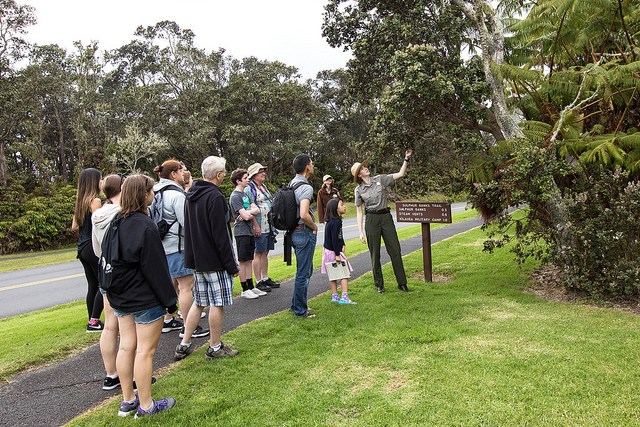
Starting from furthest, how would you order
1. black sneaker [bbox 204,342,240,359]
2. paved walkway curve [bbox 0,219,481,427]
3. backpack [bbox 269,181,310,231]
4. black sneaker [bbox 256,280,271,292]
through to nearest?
black sneaker [bbox 256,280,271,292]
backpack [bbox 269,181,310,231]
black sneaker [bbox 204,342,240,359]
paved walkway curve [bbox 0,219,481,427]

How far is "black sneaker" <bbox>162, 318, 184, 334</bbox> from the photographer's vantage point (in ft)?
18.9

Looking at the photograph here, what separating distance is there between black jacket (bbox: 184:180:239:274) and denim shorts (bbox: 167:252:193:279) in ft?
2.86

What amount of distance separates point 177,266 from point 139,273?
191cm

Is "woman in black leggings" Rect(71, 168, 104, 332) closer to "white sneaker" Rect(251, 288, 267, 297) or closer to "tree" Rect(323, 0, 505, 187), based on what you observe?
"white sneaker" Rect(251, 288, 267, 297)

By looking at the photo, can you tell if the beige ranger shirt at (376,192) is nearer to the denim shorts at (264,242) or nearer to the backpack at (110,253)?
the denim shorts at (264,242)

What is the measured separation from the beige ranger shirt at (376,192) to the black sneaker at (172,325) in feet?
10.5

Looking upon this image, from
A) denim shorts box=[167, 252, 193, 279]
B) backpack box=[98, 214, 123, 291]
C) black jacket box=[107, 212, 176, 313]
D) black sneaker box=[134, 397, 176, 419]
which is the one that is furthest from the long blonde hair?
black sneaker box=[134, 397, 176, 419]

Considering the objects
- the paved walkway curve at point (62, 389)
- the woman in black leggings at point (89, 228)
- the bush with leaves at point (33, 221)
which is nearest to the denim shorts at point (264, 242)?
the paved walkway curve at point (62, 389)

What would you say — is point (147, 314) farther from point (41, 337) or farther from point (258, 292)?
point (258, 292)

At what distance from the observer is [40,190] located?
84.3 ft

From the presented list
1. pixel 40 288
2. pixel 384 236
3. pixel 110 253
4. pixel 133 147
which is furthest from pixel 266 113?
pixel 110 253

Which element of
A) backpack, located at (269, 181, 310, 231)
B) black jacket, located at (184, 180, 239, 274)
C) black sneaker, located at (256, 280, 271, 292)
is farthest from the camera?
black sneaker, located at (256, 280, 271, 292)

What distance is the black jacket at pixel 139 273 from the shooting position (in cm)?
339

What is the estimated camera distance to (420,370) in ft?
13.6
